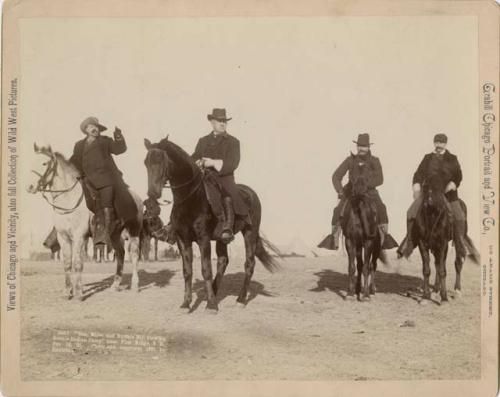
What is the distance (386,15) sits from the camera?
25.3ft

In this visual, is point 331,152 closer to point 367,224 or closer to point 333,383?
point 367,224

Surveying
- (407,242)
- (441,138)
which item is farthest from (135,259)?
(441,138)

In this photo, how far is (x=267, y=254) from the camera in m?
7.72

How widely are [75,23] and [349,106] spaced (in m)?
3.06

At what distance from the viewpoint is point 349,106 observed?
25.5 ft

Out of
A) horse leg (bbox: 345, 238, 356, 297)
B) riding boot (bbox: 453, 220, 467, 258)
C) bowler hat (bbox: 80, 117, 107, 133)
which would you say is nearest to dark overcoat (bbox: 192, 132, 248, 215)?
bowler hat (bbox: 80, 117, 107, 133)

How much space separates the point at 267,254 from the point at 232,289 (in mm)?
528

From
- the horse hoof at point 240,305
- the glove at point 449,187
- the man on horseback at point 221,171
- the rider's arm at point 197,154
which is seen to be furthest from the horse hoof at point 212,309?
the glove at point 449,187

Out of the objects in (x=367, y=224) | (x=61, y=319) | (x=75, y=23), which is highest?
→ (x=75, y=23)

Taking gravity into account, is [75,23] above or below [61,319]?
above

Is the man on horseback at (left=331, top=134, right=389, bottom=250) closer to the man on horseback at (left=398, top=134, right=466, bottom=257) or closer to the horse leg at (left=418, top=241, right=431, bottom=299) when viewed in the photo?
the man on horseback at (left=398, top=134, right=466, bottom=257)

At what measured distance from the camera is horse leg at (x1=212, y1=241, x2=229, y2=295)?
7.58 meters

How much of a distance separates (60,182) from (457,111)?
14.2ft

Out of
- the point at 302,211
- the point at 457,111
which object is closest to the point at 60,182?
the point at 302,211
